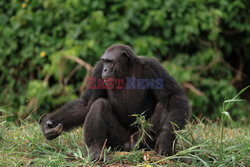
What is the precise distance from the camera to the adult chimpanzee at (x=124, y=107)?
5016mm

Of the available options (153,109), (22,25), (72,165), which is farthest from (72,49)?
(72,165)

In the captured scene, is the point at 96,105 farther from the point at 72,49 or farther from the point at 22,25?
the point at 22,25

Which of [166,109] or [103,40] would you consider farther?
[103,40]

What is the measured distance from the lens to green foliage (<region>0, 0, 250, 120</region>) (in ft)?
29.7

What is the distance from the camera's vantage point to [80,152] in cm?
464

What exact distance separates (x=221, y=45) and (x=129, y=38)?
308 cm

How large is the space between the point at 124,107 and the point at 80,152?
3.67ft

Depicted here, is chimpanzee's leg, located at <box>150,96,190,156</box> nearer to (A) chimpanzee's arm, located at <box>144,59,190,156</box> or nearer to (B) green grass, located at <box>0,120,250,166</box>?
(A) chimpanzee's arm, located at <box>144,59,190,156</box>

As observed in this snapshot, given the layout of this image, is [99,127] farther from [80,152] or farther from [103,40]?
[103,40]

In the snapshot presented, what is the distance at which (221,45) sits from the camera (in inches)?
412
